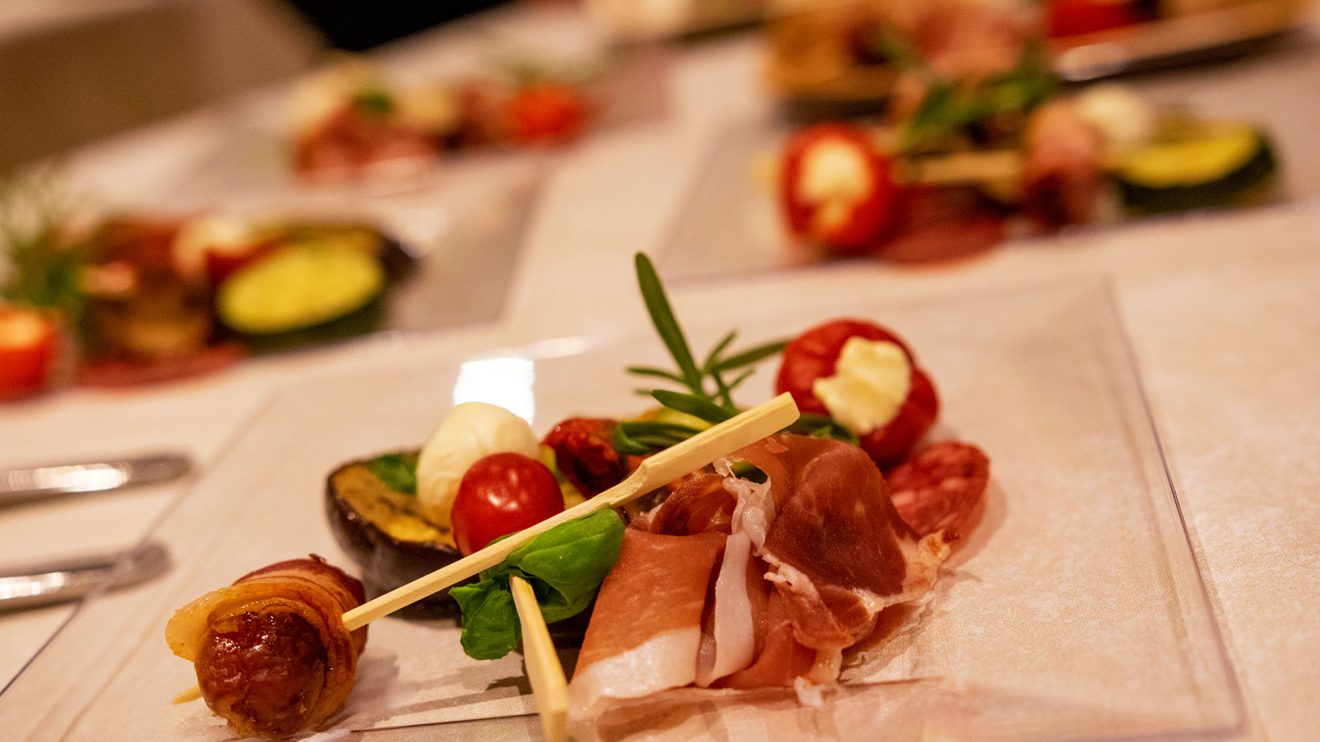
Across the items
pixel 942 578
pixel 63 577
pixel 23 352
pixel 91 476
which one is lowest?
pixel 942 578

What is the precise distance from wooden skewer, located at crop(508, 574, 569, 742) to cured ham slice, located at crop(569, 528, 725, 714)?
0.13 feet

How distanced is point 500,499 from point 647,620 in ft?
0.77

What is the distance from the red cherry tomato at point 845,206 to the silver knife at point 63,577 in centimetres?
131

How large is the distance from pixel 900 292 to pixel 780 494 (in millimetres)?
1033

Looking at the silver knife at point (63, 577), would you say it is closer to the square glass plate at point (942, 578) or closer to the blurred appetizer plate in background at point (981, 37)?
the square glass plate at point (942, 578)

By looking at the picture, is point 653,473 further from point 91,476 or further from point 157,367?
point 157,367

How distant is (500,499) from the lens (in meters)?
1.20

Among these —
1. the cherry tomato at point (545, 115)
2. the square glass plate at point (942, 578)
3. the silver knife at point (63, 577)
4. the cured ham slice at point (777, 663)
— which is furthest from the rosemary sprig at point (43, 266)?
the cured ham slice at point (777, 663)

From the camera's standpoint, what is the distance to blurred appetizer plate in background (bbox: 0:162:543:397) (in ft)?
7.87

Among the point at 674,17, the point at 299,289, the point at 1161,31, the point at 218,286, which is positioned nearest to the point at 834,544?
the point at 299,289

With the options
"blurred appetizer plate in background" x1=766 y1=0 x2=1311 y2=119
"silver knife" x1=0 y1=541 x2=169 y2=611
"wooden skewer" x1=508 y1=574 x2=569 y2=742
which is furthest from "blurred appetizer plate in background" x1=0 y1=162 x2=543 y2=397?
"wooden skewer" x1=508 y1=574 x2=569 y2=742

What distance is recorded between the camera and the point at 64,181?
374 cm

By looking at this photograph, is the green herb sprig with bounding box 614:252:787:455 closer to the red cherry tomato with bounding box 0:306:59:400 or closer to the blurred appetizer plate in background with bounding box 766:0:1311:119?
the blurred appetizer plate in background with bounding box 766:0:1311:119

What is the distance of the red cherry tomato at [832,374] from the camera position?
1358 millimetres
